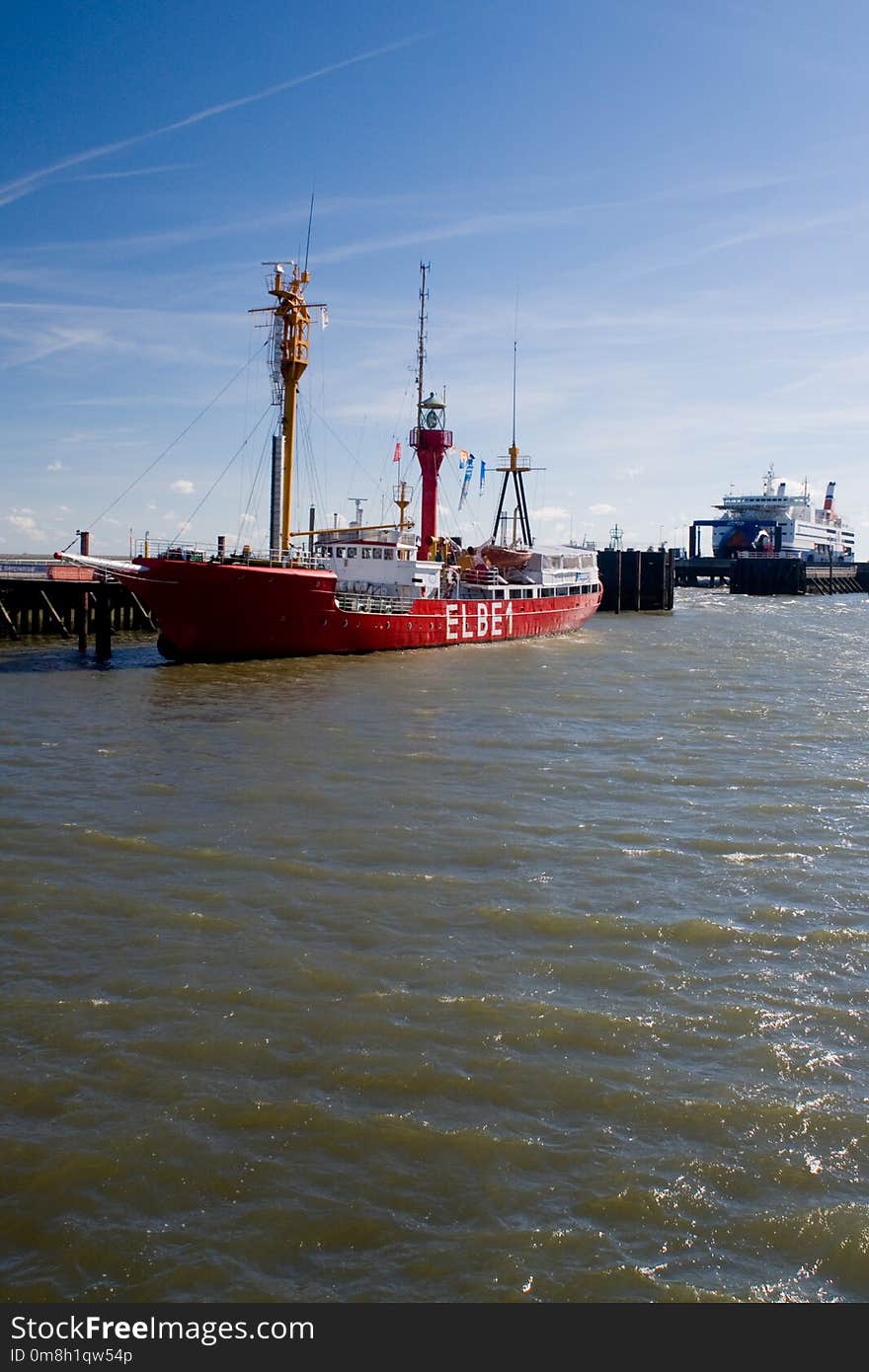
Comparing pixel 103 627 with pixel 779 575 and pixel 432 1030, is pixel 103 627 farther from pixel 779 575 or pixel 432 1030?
pixel 779 575

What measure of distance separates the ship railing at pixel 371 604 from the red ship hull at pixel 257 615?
81mm

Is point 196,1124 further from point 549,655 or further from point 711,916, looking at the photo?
point 549,655

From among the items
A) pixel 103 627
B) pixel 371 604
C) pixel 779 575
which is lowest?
pixel 103 627

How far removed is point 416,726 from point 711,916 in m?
11.8

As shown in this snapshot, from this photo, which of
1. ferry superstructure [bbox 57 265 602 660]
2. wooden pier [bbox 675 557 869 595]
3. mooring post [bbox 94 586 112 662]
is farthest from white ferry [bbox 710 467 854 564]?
mooring post [bbox 94 586 112 662]

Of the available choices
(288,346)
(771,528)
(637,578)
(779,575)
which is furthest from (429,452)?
(771,528)

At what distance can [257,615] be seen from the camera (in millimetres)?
32500

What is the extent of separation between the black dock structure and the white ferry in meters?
50.1

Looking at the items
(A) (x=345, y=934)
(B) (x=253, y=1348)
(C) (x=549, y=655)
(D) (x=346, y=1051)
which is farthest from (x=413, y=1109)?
(C) (x=549, y=655)

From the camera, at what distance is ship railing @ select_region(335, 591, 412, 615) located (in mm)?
35719

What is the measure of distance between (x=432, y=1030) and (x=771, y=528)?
427 ft

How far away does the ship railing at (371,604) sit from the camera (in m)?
35.7

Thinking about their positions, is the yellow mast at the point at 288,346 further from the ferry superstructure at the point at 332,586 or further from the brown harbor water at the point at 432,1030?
the brown harbor water at the point at 432,1030

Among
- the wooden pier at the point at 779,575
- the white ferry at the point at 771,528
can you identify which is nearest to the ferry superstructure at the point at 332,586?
the wooden pier at the point at 779,575
